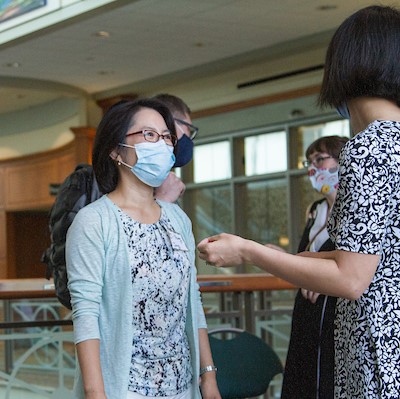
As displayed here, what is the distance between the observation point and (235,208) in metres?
12.6

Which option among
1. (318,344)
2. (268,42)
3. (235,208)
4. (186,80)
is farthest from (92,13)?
(318,344)

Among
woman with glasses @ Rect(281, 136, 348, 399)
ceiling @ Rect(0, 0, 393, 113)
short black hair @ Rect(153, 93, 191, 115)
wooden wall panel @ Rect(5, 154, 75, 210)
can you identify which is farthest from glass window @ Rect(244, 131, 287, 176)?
short black hair @ Rect(153, 93, 191, 115)

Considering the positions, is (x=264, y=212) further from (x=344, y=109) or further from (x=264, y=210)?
(x=344, y=109)

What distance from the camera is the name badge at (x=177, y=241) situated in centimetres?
244

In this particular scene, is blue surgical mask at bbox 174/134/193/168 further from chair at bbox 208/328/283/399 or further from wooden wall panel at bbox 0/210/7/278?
wooden wall panel at bbox 0/210/7/278

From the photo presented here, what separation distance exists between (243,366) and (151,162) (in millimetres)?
1190

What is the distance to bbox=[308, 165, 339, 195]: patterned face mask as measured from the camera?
394cm

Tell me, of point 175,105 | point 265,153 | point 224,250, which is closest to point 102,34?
point 265,153

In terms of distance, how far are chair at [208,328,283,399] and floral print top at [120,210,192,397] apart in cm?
94

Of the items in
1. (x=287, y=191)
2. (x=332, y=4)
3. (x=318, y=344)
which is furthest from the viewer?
(x=287, y=191)

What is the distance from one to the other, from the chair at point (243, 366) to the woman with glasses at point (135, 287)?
78cm

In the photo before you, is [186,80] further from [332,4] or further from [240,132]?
[332,4]

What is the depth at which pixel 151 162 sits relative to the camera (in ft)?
8.30

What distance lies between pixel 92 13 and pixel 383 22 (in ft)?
24.7
